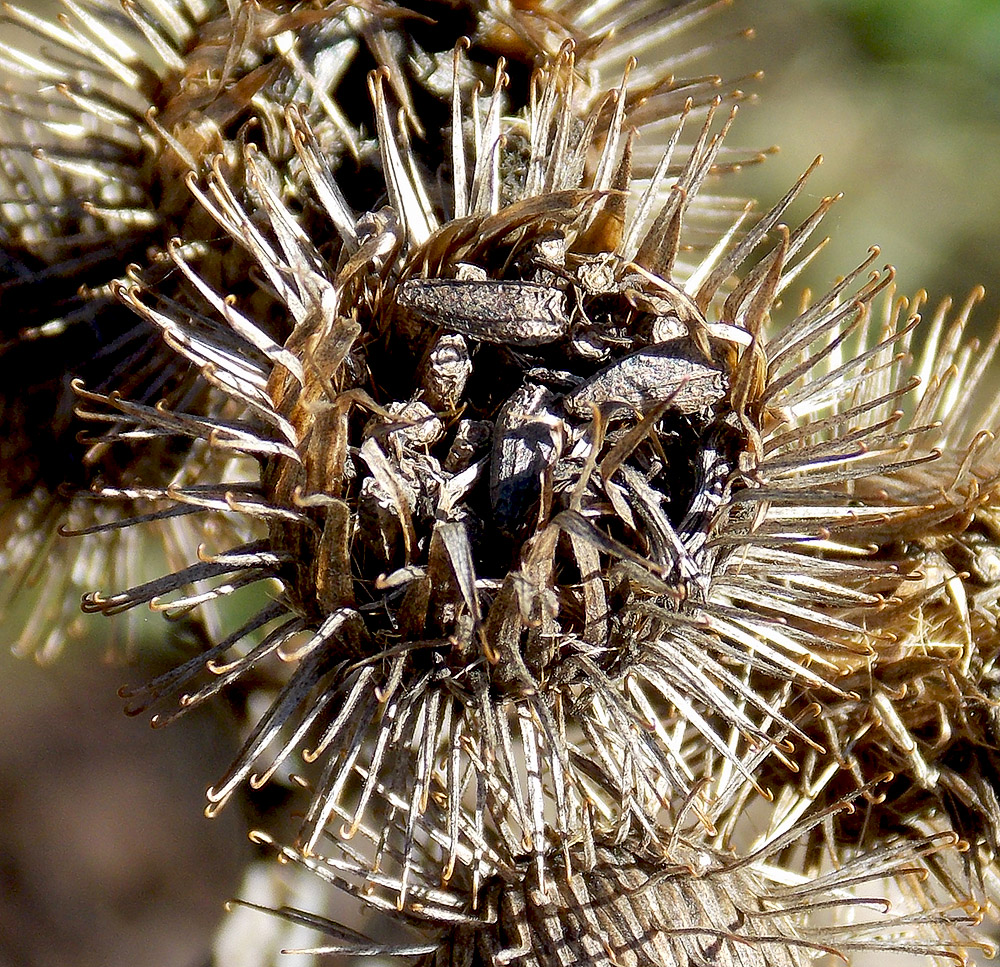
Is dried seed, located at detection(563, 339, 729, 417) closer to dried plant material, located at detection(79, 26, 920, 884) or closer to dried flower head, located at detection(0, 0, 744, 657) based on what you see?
dried plant material, located at detection(79, 26, 920, 884)

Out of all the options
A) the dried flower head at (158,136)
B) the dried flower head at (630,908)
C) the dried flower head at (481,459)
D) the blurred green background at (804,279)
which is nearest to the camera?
the dried flower head at (481,459)

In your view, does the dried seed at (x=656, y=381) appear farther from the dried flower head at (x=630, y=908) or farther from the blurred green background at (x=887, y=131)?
the blurred green background at (x=887, y=131)

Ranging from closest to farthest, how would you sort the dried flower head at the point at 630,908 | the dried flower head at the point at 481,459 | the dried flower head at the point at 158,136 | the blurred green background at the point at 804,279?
the dried flower head at the point at 481,459 → the dried flower head at the point at 630,908 → the dried flower head at the point at 158,136 → the blurred green background at the point at 804,279

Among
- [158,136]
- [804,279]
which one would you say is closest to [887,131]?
[804,279]

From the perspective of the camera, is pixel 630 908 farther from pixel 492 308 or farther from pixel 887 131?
pixel 887 131

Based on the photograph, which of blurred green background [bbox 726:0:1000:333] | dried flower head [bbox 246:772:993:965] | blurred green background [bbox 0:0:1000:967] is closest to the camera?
dried flower head [bbox 246:772:993:965]

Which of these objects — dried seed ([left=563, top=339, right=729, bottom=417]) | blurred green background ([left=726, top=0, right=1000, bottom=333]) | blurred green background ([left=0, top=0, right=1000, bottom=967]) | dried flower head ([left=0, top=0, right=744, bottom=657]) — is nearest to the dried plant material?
dried seed ([left=563, top=339, right=729, bottom=417])

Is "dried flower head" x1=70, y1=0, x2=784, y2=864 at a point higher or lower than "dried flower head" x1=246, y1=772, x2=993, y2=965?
higher

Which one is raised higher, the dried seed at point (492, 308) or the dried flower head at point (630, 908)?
the dried seed at point (492, 308)

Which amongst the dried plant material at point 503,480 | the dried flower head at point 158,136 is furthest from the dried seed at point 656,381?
the dried flower head at point 158,136

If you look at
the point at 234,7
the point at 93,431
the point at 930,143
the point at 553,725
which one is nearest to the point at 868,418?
the point at 553,725

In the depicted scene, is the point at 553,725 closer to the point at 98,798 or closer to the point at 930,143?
the point at 98,798
